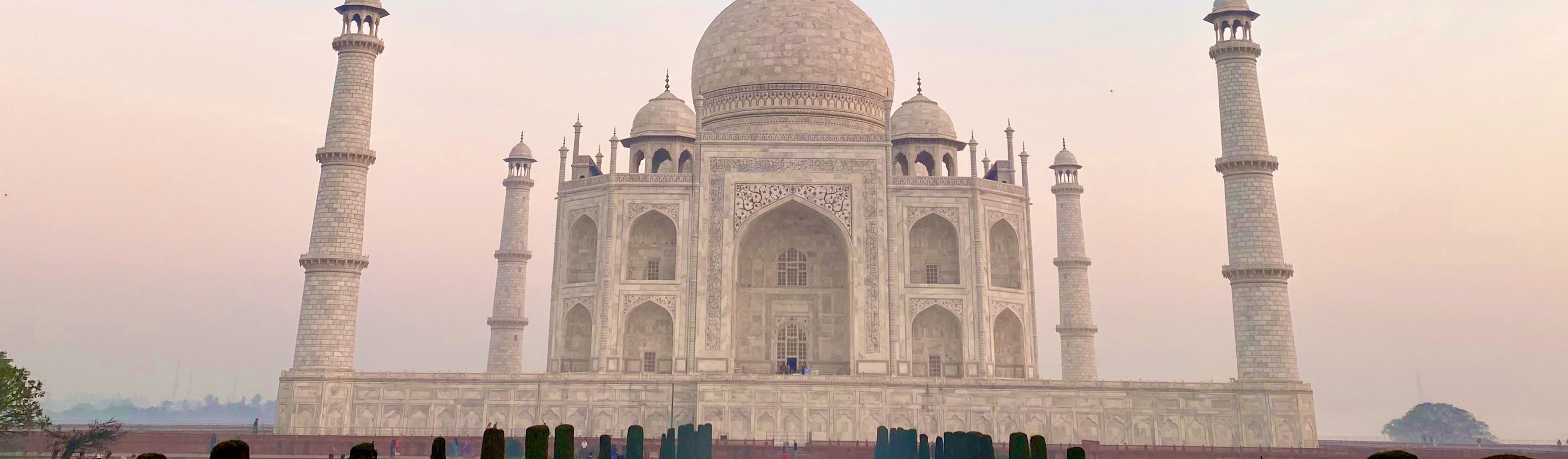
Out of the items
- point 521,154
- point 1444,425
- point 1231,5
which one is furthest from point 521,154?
point 1444,425

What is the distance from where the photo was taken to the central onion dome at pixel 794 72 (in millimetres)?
29234

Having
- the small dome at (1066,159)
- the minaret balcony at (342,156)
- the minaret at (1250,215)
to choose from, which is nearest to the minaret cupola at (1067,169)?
the small dome at (1066,159)

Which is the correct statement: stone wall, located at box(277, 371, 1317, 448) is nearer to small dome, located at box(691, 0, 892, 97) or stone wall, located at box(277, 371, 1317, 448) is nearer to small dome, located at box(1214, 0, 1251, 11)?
small dome, located at box(1214, 0, 1251, 11)

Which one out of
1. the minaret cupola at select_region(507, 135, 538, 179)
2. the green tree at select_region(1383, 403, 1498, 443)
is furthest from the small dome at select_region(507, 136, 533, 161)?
the green tree at select_region(1383, 403, 1498, 443)

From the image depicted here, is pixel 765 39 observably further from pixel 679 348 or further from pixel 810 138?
pixel 679 348

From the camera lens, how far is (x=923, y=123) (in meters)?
29.6

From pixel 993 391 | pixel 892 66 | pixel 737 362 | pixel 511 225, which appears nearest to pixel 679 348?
pixel 737 362

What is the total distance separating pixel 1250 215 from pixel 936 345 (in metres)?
7.26

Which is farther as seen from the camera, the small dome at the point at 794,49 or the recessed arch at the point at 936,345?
the small dome at the point at 794,49

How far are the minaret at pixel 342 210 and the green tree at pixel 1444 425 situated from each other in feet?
136

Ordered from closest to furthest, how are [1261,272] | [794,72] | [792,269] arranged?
[1261,272] → [792,269] → [794,72]

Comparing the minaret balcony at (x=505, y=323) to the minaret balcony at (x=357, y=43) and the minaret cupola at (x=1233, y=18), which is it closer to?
the minaret balcony at (x=357, y=43)

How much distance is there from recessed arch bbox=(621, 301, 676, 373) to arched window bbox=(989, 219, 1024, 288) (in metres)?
7.46

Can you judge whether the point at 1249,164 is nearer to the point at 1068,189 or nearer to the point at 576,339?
the point at 1068,189
